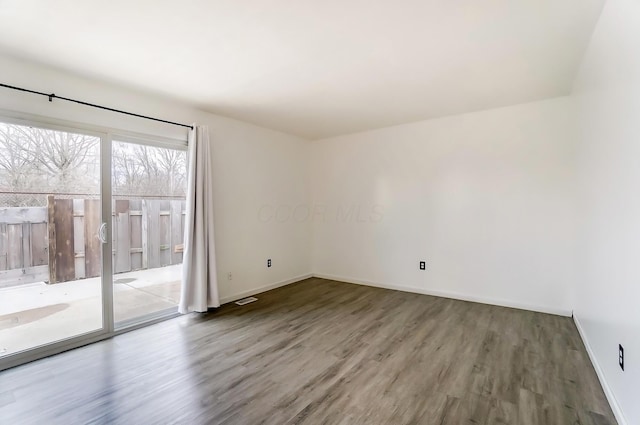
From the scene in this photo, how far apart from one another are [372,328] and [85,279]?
2.95 m

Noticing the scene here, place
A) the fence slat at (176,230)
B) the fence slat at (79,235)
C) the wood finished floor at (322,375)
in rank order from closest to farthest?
the wood finished floor at (322,375), the fence slat at (79,235), the fence slat at (176,230)

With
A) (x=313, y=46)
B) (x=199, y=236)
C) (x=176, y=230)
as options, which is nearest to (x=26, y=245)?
(x=176, y=230)

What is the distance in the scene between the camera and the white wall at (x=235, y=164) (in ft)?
8.42

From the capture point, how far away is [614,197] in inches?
74.2

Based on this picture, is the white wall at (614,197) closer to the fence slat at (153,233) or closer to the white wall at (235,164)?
the white wall at (235,164)

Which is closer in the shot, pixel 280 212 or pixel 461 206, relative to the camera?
pixel 461 206

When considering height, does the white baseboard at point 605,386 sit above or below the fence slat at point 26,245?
below

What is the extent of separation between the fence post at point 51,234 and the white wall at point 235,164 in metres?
0.78

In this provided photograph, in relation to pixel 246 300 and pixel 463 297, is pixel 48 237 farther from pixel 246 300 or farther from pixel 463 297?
pixel 463 297

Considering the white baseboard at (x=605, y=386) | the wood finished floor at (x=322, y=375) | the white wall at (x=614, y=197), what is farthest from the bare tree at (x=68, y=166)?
the white baseboard at (x=605, y=386)

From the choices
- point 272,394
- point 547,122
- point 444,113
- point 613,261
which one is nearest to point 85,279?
point 272,394

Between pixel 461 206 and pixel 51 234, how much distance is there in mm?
4634

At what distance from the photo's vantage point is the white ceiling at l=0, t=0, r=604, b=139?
5.93 ft

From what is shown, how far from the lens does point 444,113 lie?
13.0ft
